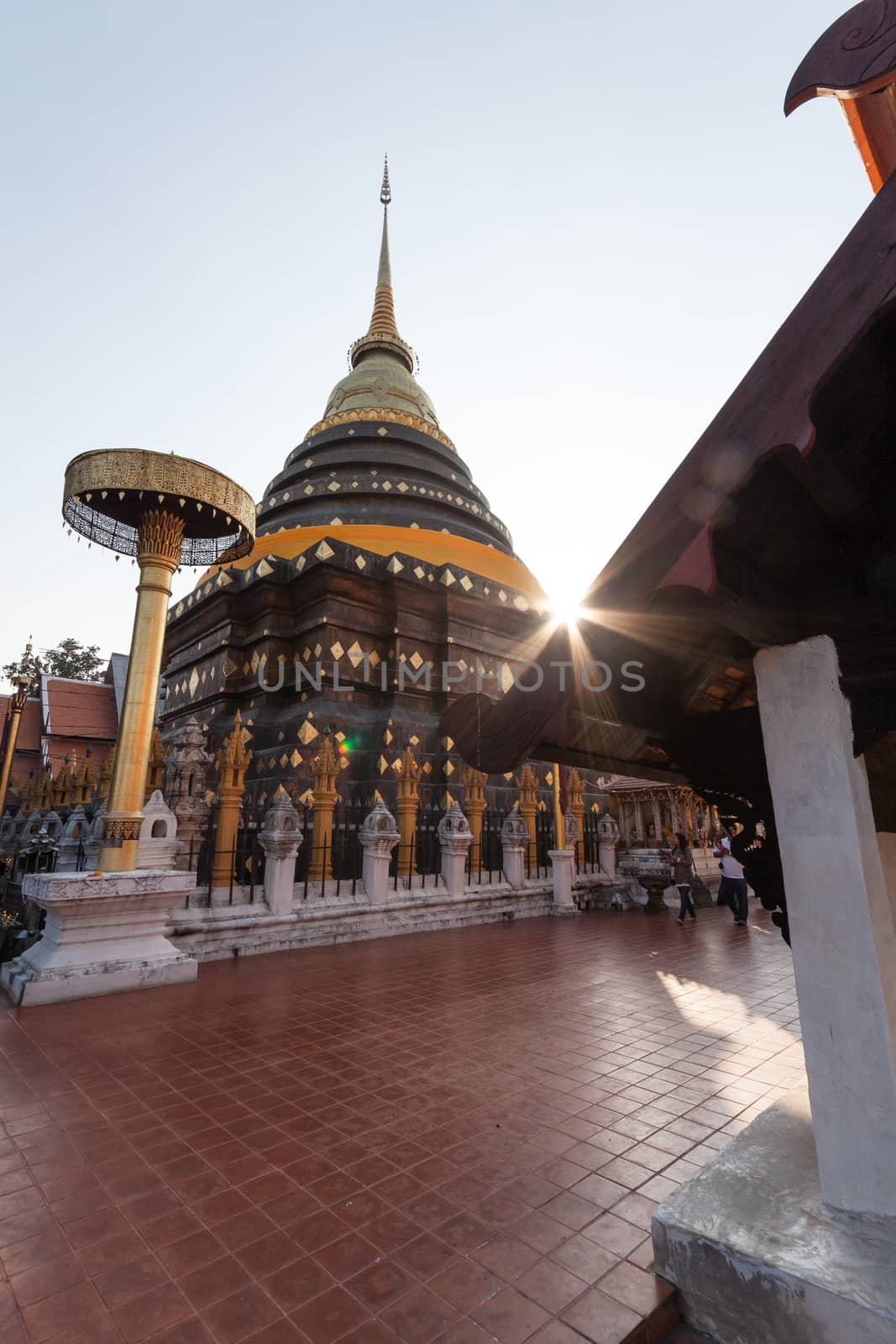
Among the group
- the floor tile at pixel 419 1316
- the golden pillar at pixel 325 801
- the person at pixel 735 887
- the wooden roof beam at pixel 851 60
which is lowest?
the floor tile at pixel 419 1316

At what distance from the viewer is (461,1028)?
16.3 feet

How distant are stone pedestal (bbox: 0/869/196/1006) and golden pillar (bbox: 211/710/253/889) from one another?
185cm

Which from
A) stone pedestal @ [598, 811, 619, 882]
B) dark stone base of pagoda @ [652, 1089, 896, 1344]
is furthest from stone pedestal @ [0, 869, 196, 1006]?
stone pedestal @ [598, 811, 619, 882]

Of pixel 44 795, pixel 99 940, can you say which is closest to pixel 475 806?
pixel 99 940

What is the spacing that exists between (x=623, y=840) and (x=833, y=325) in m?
17.1

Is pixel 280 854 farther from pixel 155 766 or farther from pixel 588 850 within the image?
pixel 588 850

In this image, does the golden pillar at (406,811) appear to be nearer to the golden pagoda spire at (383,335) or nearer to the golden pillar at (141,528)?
the golden pillar at (141,528)

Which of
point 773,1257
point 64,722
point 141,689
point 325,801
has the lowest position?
point 773,1257

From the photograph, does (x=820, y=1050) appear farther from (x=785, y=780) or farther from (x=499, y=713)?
(x=499, y=713)

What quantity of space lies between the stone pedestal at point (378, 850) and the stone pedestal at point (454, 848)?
1196 mm

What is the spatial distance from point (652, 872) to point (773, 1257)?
38.0 feet

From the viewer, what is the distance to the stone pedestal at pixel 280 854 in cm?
807

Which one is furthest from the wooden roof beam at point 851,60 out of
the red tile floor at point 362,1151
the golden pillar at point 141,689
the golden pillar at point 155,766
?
the golden pillar at point 155,766

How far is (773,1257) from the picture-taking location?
1867mm
